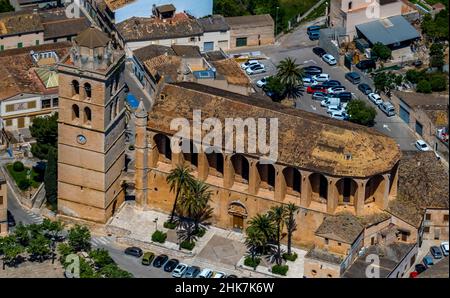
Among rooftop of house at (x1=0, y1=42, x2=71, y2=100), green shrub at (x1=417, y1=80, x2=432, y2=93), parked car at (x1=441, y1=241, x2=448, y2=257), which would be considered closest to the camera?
parked car at (x1=441, y1=241, x2=448, y2=257)

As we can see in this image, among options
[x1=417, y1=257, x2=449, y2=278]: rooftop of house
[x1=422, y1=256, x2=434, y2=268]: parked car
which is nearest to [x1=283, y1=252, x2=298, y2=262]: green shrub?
[x1=422, y1=256, x2=434, y2=268]: parked car

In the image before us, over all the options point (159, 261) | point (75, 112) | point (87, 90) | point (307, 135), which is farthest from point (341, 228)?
point (75, 112)

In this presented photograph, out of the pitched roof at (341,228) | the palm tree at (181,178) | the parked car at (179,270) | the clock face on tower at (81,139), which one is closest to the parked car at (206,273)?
the parked car at (179,270)

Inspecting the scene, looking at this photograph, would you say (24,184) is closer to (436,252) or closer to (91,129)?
(91,129)

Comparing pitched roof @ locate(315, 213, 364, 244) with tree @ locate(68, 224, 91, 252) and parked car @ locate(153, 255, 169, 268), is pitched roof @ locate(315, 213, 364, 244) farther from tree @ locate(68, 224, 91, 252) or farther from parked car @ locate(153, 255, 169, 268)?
tree @ locate(68, 224, 91, 252)

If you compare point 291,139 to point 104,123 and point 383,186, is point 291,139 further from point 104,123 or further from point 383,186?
point 104,123

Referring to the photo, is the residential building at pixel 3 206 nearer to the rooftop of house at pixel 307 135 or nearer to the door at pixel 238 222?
the rooftop of house at pixel 307 135
